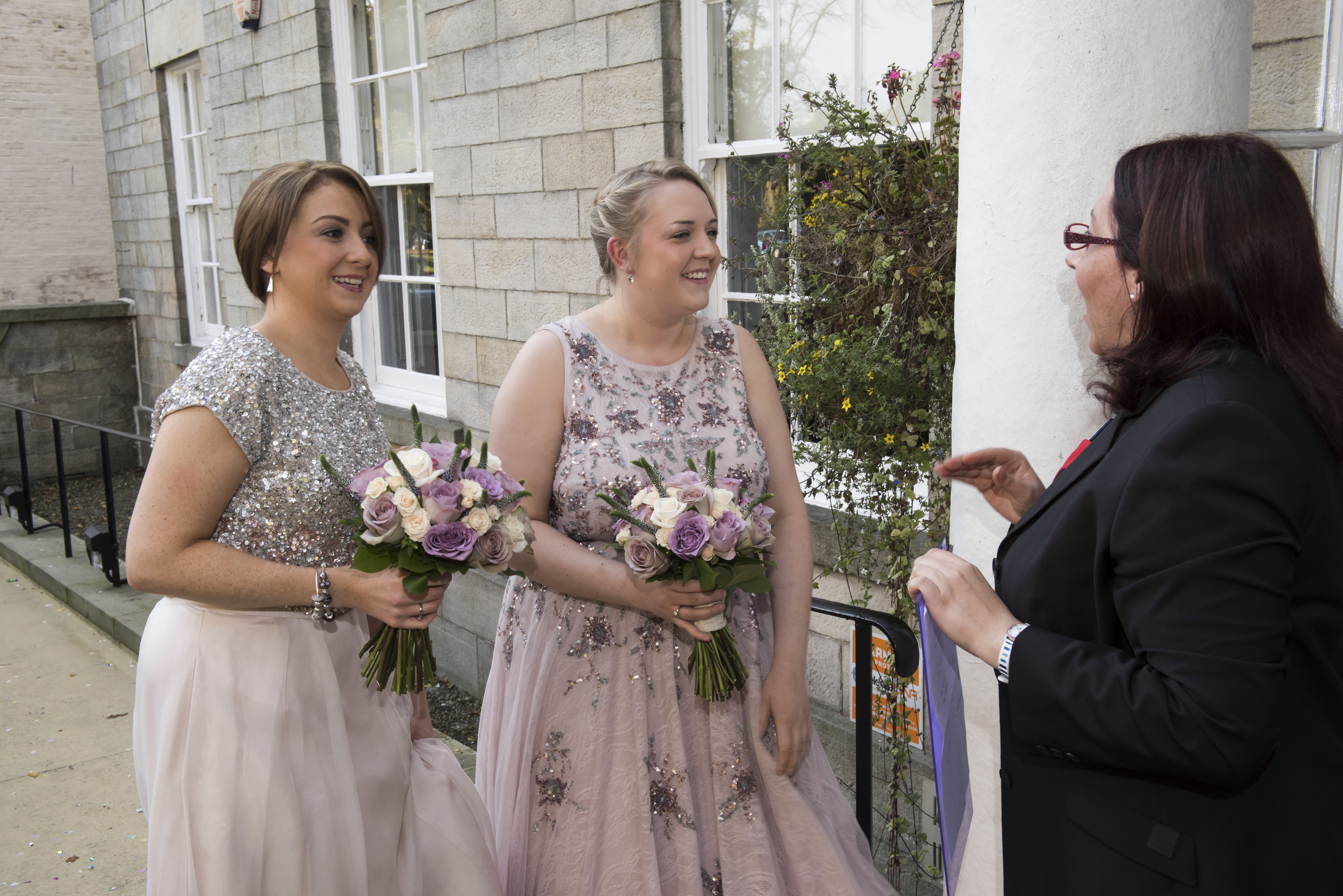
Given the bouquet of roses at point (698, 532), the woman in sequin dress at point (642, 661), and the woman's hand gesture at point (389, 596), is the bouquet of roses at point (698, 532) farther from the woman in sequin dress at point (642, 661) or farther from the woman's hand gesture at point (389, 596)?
the woman's hand gesture at point (389, 596)

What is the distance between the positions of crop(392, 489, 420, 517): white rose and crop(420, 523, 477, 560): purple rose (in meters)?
0.05

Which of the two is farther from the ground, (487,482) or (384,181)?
(384,181)

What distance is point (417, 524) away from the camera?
1.81 metres

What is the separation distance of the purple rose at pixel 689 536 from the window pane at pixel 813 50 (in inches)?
103

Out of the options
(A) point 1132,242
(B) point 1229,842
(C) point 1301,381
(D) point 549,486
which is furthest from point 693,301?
(B) point 1229,842

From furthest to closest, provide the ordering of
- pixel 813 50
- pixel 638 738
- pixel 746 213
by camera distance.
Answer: pixel 746 213
pixel 813 50
pixel 638 738

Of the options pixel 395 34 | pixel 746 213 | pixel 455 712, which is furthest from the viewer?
pixel 395 34

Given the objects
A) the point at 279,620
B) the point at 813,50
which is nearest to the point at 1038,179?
the point at 279,620

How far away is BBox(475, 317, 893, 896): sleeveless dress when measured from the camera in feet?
7.48

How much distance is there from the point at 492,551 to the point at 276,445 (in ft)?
1.63

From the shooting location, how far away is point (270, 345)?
205 centimetres

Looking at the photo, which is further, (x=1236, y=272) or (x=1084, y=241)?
(x=1084, y=241)

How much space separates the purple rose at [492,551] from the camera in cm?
188

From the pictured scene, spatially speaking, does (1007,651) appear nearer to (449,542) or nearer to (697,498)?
(697,498)
